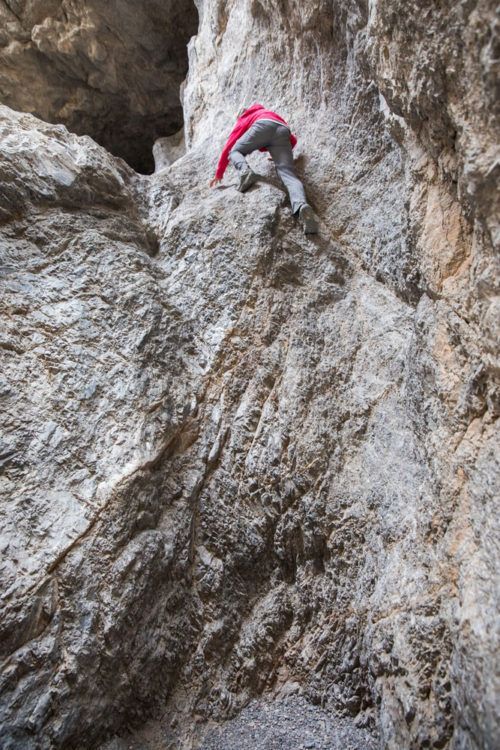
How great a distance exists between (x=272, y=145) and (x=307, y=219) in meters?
1.04

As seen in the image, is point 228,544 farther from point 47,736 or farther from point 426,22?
point 426,22

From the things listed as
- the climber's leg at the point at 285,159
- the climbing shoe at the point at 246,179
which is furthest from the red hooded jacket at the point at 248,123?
the climbing shoe at the point at 246,179

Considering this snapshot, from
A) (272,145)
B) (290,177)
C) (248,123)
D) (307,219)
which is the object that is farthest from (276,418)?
(248,123)

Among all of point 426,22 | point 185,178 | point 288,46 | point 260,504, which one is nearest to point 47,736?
point 260,504

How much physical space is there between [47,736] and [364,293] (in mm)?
3791

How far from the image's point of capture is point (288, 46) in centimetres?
557

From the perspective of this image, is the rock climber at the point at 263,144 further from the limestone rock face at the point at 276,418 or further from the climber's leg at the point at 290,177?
the limestone rock face at the point at 276,418

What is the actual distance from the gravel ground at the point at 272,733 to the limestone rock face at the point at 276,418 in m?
0.07

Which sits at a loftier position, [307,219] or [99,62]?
[99,62]

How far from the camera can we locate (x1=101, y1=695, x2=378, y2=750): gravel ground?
279cm

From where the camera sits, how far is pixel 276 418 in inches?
152

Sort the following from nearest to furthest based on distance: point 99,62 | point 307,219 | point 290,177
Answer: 1. point 307,219
2. point 290,177
3. point 99,62

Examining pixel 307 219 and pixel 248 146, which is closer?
pixel 307 219

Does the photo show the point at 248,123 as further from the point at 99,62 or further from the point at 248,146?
the point at 99,62
